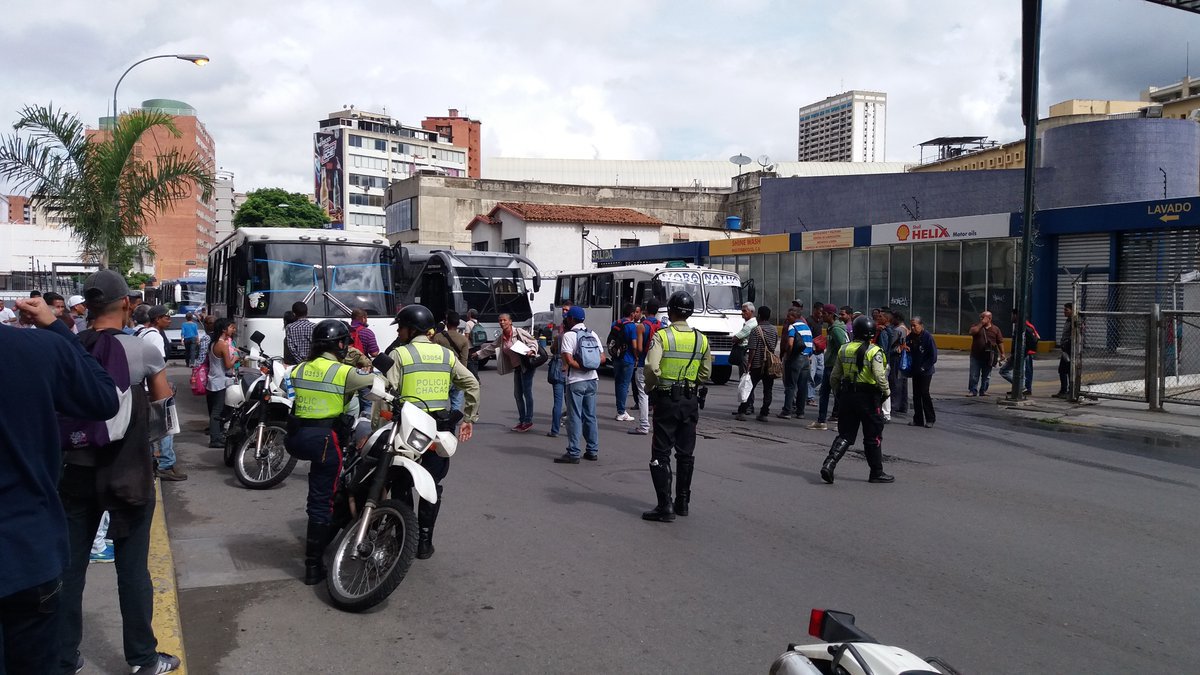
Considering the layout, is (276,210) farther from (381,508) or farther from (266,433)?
(381,508)

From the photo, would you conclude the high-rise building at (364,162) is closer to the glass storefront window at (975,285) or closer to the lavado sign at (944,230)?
the lavado sign at (944,230)

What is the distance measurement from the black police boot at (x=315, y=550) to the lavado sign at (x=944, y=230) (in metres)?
24.2

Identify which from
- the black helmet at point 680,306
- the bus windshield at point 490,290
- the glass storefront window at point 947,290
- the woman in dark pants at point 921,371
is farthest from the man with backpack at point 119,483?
the glass storefront window at point 947,290

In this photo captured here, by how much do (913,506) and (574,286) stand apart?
17.3 meters

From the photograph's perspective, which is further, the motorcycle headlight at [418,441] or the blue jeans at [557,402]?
the blue jeans at [557,402]

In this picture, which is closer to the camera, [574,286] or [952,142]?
[574,286]

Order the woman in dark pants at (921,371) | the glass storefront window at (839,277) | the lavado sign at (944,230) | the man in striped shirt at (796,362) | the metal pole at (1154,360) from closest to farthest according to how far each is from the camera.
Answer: the woman in dark pants at (921,371) → the man in striped shirt at (796,362) → the metal pole at (1154,360) → the lavado sign at (944,230) → the glass storefront window at (839,277)

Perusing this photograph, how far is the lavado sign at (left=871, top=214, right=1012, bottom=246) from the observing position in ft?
86.0

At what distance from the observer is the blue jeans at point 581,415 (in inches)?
404

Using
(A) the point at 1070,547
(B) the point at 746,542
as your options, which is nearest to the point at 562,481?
(B) the point at 746,542

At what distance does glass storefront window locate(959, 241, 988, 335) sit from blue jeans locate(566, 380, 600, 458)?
19.6 m

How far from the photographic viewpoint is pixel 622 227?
48.2 meters

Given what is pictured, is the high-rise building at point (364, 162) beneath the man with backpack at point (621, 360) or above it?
above

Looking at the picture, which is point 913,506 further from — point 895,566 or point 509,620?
point 509,620
